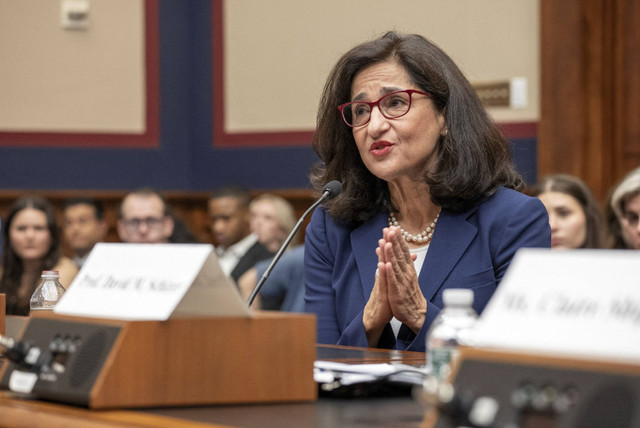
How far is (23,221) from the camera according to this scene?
5.00m

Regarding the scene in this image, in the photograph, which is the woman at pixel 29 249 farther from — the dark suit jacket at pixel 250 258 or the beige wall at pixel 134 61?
the beige wall at pixel 134 61

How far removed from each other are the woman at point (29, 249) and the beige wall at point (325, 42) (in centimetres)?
196

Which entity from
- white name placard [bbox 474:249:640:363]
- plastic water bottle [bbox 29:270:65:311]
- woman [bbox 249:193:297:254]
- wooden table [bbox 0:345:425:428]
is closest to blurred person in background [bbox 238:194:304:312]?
woman [bbox 249:193:297:254]

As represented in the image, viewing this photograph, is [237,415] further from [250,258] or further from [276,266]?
[250,258]

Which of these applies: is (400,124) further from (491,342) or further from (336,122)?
(491,342)

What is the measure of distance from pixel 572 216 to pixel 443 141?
1785 mm

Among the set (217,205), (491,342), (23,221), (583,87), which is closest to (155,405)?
(491,342)

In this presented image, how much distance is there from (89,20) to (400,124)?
4795mm

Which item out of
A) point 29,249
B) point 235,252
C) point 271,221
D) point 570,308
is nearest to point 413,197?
point 570,308

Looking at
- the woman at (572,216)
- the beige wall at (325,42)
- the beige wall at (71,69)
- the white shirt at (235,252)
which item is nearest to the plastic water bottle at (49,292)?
the woman at (572,216)

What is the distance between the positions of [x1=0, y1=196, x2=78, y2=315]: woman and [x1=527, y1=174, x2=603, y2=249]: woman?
2.10 m

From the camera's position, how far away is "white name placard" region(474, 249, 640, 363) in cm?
89

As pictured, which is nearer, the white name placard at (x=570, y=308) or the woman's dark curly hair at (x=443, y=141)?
the white name placard at (x=570, y=308)

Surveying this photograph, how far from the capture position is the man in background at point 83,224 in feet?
20.2
